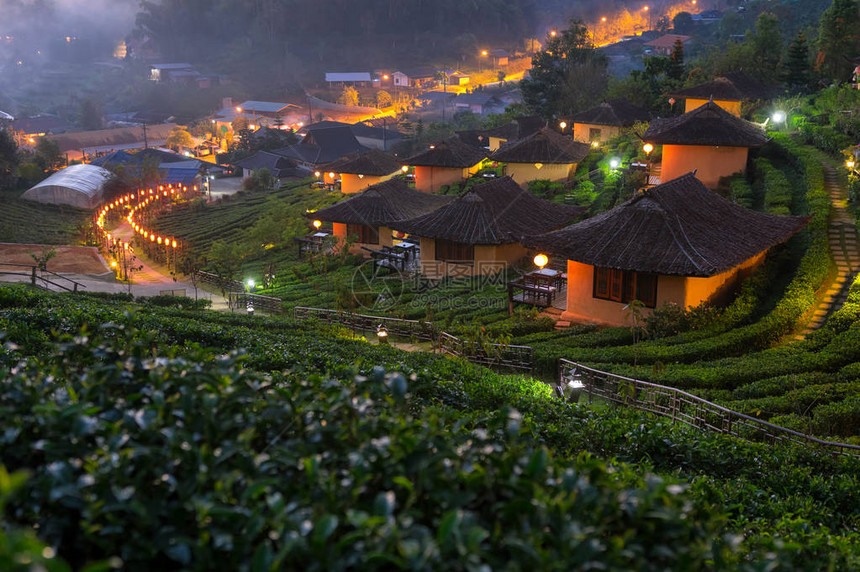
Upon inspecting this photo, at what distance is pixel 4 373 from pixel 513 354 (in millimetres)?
14372

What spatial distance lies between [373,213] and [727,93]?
954 inches

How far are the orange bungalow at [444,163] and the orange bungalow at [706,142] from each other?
14.7 meters

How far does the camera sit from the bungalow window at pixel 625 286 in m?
21.9

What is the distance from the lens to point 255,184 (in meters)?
64.7

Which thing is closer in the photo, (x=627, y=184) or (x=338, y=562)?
(x=338, y=562)

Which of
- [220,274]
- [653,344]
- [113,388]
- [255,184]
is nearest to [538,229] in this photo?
[653,344]

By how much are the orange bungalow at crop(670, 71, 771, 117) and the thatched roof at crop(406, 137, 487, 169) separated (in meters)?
13.3

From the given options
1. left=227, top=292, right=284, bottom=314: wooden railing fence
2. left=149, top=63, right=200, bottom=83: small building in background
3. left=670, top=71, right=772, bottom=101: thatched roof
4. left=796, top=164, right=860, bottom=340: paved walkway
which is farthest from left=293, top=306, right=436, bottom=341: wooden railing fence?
left=149, top=63, right=200, bottom=83: small building in background

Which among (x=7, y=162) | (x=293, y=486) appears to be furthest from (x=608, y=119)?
(x=293, y=486)

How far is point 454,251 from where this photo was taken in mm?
30312

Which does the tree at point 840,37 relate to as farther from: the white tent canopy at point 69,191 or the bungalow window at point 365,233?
the white tent canopy at point 69,191

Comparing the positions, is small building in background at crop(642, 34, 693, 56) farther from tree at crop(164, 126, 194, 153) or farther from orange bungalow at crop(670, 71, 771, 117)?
tree at crop(164, 126, 194, 153)

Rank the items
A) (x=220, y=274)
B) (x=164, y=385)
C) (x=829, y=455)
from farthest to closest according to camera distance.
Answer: (x=220, y=274)
(x=829, y=455)
(x=164, y=385)

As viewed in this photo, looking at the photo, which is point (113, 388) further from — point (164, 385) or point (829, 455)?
point (829, 455)
